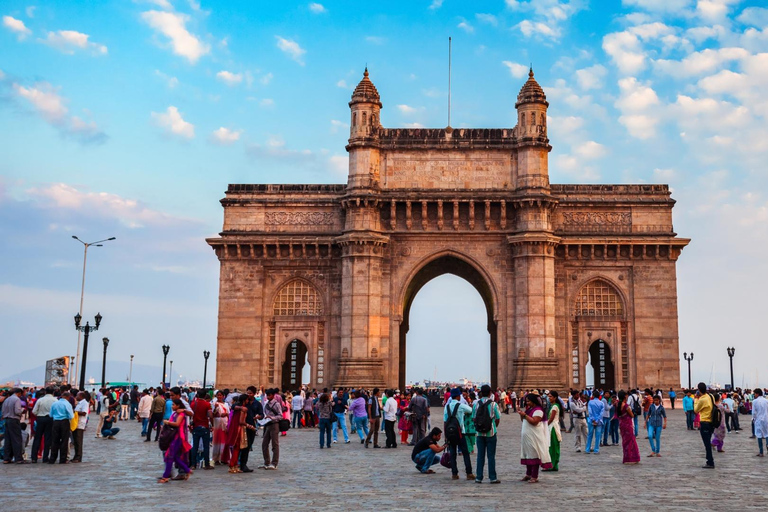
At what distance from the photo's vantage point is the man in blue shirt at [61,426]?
19281mm

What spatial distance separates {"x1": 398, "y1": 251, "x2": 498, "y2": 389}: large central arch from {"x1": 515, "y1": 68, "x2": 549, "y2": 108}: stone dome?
8.97 m

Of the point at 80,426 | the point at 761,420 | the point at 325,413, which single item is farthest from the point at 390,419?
the point at 761,420

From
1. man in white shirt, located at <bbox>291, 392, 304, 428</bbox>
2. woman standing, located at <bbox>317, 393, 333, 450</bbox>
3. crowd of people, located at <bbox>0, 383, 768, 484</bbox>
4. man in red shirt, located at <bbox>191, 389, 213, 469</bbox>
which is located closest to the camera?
crowd of people, located at <bbox>0, 383, 768, 484</bbox>

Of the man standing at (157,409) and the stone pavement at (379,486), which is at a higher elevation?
the man standing at (157,409)

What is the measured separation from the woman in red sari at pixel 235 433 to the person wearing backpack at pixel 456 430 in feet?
14.4

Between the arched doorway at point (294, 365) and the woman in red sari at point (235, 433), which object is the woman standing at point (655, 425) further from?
the arched doorway at point (294, 365)

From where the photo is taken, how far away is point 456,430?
17484 mm

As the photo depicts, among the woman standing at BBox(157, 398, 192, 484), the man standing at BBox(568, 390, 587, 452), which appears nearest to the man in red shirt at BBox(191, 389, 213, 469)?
the woman standing at BBox(157, 398, 192, 484)

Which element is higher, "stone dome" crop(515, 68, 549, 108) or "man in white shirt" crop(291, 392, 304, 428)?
"stone dome" crop(515, 68, 549, 108)

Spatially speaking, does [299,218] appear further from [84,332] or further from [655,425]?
[655,425]

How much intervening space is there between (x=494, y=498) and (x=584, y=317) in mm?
32991

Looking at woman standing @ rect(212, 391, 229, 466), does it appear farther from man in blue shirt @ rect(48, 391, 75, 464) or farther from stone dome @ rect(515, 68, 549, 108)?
stone dome @ rect(515, 68, 549, 108)

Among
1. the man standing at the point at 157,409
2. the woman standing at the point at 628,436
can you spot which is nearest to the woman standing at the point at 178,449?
the man standing at the point at 157,409

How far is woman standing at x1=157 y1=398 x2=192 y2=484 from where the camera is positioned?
16.2 metres
